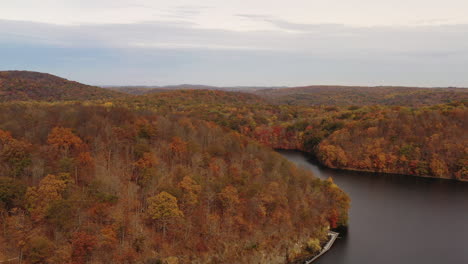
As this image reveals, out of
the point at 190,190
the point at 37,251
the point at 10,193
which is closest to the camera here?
the point at 37,251

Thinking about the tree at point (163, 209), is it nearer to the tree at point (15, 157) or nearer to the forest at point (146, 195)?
the forest at point (146, 195)

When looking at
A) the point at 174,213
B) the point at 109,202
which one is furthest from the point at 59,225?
the point at 174,213

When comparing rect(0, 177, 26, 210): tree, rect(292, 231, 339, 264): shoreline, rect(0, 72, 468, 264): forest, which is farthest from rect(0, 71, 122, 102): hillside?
rect(292, 231, 339, 264): shoreline

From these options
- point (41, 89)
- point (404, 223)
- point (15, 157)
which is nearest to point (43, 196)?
point (15, 157)

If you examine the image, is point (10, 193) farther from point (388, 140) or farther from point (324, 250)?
point (388, 140)

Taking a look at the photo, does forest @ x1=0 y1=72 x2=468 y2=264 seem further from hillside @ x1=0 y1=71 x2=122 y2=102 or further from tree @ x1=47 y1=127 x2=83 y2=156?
hillside @ x1=0 y1=71 x2=122 y2=102

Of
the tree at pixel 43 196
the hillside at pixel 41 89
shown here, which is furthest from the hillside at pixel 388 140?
the tree at pixel 43 196

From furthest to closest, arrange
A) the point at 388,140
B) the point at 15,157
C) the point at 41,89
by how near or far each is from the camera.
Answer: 1. the point at 41,89
2. the point at 388,140
3. the point at 15,157
